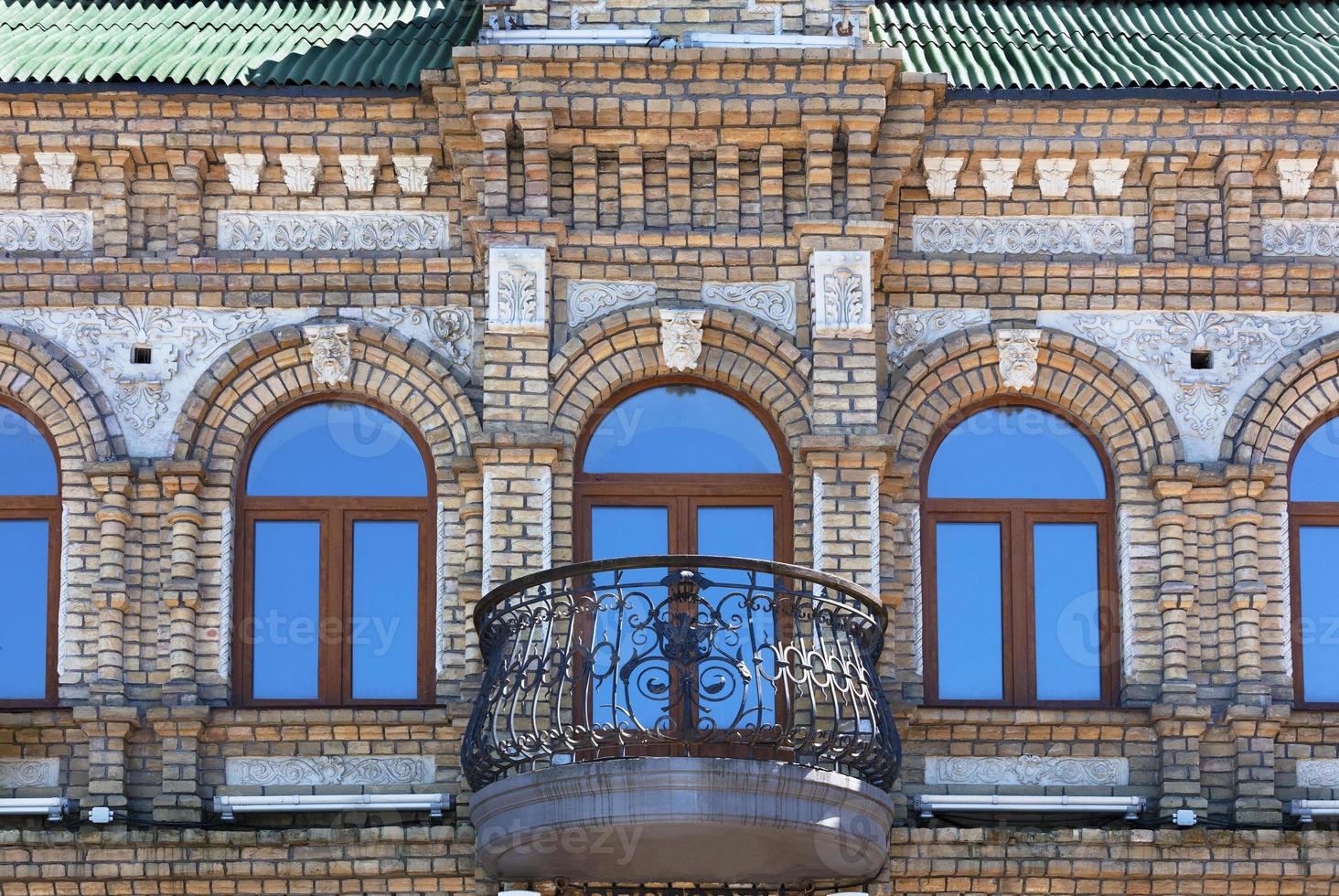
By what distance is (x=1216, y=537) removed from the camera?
15789mm

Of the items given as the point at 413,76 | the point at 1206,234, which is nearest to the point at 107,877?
Answer: the point at 413,76

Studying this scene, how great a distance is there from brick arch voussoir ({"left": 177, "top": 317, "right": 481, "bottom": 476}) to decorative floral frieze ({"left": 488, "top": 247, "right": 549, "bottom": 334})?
1.79 ft

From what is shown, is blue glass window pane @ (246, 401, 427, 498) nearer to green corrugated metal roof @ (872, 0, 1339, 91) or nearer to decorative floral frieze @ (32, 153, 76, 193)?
decorative floral frieze @ (32, 153, 76, 193)

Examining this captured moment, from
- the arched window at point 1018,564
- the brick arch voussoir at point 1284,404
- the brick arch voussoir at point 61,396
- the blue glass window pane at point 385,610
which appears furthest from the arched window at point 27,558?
the brick arch voussoir at point 1284,404

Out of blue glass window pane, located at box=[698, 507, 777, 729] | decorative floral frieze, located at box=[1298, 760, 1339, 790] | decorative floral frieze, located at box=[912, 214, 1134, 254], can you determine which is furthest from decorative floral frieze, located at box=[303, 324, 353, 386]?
decorative floral frieze, located at box=[1298, 760, 1339, 790]

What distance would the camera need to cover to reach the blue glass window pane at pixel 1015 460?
16078 mm

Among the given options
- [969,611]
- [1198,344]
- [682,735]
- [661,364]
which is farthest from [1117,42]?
[682,735]

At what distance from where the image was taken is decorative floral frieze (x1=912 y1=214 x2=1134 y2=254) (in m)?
16.3

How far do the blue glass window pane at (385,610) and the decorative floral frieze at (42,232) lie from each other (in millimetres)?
2437

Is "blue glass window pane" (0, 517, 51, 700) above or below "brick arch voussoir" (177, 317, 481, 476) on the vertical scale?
below

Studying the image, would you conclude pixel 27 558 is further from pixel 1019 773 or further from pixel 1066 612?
pixel 1066 612

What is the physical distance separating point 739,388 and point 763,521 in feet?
2.65

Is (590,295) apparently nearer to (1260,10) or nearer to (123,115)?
(123,115)

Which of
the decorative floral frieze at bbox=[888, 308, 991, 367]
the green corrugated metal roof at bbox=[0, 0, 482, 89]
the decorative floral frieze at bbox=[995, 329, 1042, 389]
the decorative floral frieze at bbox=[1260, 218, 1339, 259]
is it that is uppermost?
the green corrugated metal roof at bbox=[0, 0, 482, 89]
